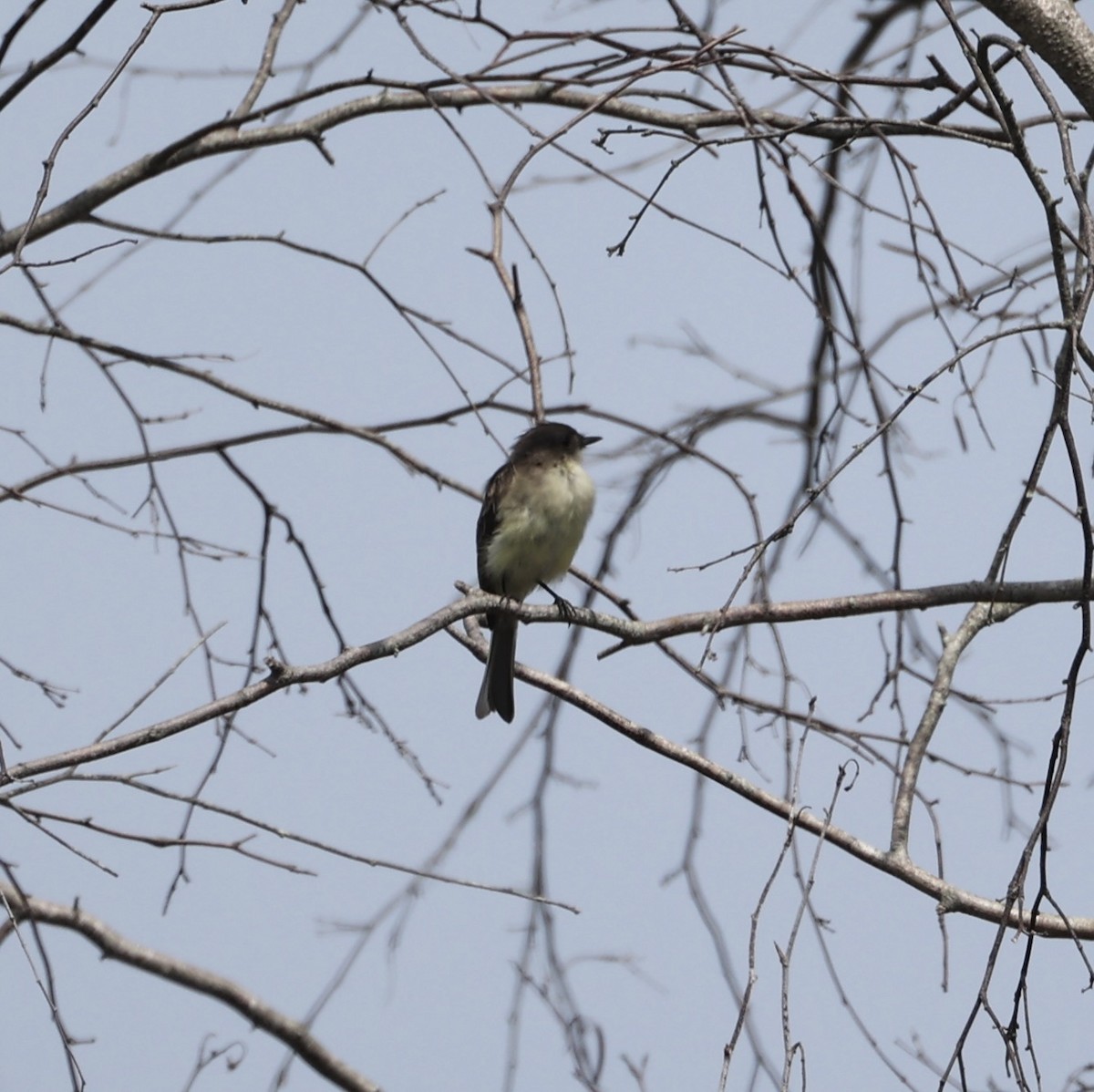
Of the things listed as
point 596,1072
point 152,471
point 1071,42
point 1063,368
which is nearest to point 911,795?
point 596,1072

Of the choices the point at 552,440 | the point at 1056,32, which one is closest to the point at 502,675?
the point at 552,440

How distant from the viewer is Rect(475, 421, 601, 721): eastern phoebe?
A: 606 cm

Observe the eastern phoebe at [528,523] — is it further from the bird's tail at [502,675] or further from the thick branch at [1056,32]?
the thick branch at [1056,32]

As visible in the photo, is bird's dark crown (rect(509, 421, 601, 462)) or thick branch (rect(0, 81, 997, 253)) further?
bird's dark crown (rect(509, 421, 601, 462))

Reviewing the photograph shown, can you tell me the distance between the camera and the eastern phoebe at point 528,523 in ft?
19.9

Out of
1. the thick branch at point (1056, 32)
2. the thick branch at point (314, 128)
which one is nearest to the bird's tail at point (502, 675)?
the thick branch at point (314, 128)

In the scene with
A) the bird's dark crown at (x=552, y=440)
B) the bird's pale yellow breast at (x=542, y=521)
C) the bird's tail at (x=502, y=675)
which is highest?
the bird's dark crown at (x=552, y=440)

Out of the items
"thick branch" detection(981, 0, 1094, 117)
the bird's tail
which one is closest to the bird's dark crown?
the bird's tail

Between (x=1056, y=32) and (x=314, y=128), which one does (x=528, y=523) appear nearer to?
(x=314, y=128)

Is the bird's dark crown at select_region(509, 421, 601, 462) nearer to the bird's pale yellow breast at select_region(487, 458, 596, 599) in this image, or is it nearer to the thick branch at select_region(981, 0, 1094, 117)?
the bird's pale yellow breast at select_region(487, 458, 596, 599)

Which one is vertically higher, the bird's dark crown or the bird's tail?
the bird's dark crown

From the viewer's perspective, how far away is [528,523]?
6074 millimetres

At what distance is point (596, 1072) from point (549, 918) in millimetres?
911

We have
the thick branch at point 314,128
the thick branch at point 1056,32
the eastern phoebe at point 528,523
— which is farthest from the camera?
the eastern phoebe at point 528,523
